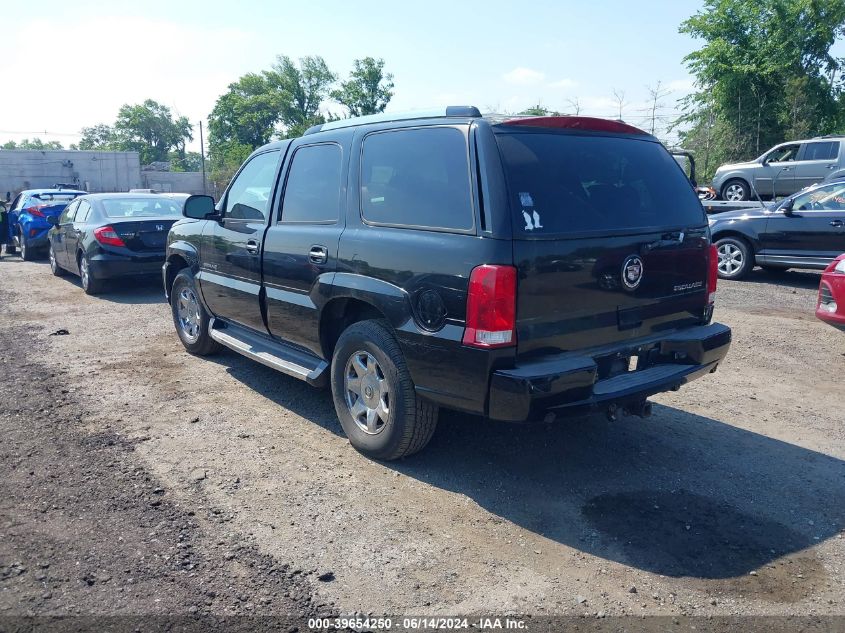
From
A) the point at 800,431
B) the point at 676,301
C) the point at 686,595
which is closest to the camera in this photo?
the point at 686,595

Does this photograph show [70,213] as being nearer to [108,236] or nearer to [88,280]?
[88,280]

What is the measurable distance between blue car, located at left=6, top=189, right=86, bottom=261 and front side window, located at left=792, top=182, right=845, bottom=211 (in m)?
14.4

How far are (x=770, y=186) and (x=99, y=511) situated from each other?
17181 mm

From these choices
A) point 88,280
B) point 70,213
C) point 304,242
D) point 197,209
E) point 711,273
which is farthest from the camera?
point 70,213

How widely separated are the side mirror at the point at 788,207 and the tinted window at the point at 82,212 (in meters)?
10.6

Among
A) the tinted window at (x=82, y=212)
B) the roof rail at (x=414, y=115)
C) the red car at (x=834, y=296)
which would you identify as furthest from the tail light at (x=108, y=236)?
the red car at (x=834, y=296)

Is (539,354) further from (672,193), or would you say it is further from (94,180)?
(94,180)

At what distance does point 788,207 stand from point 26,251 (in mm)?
15318

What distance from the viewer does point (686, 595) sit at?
118 inches

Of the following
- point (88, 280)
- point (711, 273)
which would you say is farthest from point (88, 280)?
point (711, 273)

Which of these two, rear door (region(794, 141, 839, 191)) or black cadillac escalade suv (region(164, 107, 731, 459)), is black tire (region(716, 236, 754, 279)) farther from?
black cadillac escalade suv (region(164, 107, 731, 459))

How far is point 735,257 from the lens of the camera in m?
11.0

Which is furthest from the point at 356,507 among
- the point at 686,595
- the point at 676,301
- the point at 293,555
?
the point at 676,301

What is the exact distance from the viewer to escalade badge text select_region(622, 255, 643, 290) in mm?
3887
